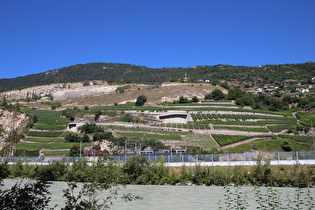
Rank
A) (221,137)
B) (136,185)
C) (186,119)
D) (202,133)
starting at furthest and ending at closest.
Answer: (186,119) → (202,133) → (221,137) → (136,185)

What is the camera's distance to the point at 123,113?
73.0m

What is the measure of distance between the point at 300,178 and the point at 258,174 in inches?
138

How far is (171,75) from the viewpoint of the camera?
567 ft

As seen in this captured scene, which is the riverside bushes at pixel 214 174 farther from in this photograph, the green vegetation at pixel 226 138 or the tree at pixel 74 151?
the green vegetation at pixel 226 138

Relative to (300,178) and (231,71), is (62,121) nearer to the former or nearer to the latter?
(300,178)

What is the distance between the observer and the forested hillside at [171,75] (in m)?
144

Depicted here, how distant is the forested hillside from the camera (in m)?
144

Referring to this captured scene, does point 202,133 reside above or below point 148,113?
below

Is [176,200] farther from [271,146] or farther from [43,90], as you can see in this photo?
[43,90]

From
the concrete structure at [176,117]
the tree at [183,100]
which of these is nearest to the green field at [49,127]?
the concrete structure at [176,117]

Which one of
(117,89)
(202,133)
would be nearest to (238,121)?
(202,133)

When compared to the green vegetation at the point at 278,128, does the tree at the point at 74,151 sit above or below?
below

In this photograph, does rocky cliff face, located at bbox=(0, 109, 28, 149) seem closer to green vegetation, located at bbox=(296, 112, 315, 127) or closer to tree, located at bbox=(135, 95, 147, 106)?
tree, located at bbox=(135, 95, 147, 106)

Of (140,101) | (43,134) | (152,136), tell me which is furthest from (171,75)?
(43,134)
